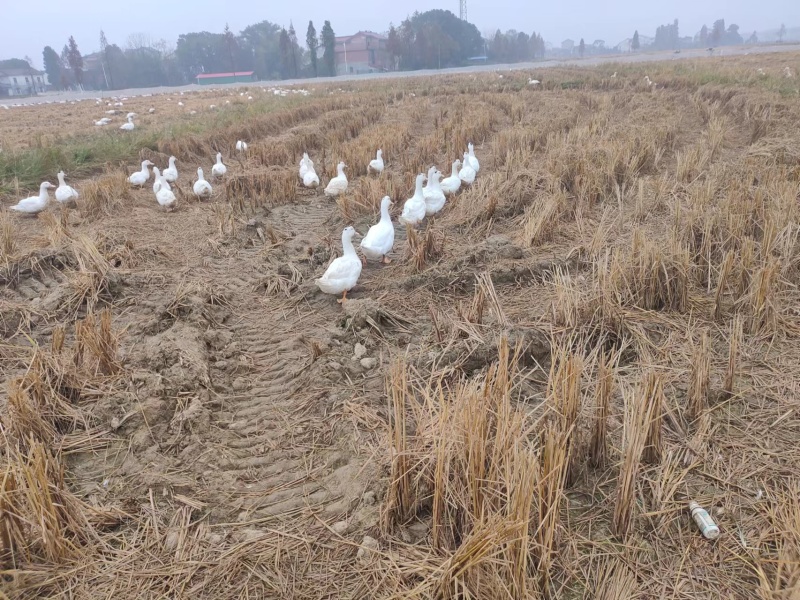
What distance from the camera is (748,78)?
19984 millimetres

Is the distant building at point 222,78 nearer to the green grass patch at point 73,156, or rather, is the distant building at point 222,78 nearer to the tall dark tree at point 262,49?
the tall dark tree at point 262,49

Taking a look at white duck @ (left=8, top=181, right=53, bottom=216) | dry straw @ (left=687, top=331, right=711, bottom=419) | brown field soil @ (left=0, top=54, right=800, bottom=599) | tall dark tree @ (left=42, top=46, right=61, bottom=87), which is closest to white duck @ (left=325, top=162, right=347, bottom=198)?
brown field soil @ (left=0, top=54, right=800, bottom=599)

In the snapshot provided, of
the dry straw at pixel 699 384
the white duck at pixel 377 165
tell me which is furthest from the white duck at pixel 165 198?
the dry straw at pixel 699 384

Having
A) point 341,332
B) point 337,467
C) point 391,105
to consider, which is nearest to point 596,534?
point 337,467

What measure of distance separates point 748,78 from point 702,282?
21005mm

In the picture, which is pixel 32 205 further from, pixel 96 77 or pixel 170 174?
pixel 96 77

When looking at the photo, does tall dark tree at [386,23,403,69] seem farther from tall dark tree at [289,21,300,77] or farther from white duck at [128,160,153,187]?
white duck at [128,160,153,187]

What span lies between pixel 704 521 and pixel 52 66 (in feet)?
333

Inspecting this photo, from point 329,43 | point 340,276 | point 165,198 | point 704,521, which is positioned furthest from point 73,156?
point 329,43

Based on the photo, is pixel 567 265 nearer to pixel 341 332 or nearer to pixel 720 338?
pixel 720 338

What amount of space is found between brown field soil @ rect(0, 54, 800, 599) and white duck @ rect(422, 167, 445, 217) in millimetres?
304

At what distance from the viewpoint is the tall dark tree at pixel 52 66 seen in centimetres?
7750

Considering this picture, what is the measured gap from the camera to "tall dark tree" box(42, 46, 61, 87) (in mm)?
77500

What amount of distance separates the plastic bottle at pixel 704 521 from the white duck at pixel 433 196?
224 inches
